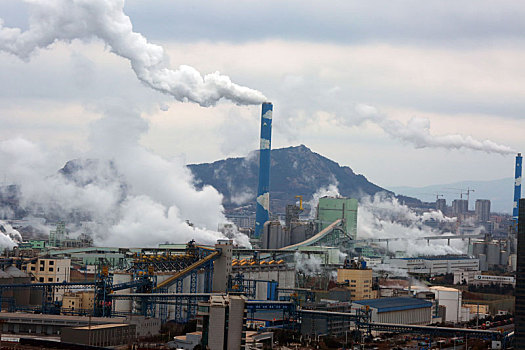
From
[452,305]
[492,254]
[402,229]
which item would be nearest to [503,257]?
[492,254]

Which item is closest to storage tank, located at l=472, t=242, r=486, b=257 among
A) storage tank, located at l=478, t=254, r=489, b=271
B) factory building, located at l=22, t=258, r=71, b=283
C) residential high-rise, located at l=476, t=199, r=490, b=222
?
storage tank, located at l=478, t=254, r=489, b=271

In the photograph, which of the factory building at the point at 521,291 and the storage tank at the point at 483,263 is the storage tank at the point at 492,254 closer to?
the storage tank at the point at 483,263

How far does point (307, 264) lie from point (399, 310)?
17709mm

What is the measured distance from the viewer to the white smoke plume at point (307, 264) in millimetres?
71000

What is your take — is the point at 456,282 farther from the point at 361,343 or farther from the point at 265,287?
the point at 361,343

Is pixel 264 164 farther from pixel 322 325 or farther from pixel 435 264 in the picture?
pixel 322 325

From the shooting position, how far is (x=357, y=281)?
63938 millimetres

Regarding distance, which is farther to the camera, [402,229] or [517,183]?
[402,229]

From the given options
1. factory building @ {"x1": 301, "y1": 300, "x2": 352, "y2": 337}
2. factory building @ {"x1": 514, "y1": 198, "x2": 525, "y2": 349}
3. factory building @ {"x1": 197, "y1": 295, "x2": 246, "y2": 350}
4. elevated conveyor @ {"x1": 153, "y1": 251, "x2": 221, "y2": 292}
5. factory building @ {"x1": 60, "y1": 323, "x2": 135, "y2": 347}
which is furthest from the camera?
elevated conveyor @ {"x1": 153, "y1": 251, "x2": 221, "y2": 292}

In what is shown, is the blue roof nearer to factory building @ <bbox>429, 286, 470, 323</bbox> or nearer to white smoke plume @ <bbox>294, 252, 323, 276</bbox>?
factory building @ <bbox>429, 286, 470, 323</bbox>

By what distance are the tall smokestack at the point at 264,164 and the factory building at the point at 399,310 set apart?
3000cm

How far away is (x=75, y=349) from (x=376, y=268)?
4948 centimetres

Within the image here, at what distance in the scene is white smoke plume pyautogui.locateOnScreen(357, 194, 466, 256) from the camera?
10425 cm

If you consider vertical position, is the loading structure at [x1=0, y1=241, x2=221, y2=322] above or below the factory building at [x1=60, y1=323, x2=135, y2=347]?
above
